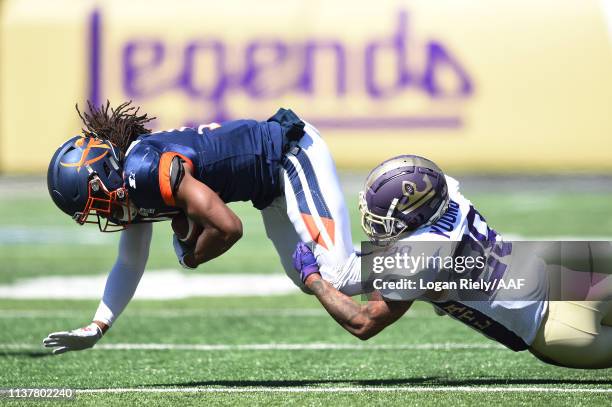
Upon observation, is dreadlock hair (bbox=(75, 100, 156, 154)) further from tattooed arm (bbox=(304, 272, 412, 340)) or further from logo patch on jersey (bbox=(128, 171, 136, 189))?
tattooed arm (bbox=(304, 272, 412, 340))

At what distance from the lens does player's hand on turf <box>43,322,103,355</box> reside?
4152 millimetres

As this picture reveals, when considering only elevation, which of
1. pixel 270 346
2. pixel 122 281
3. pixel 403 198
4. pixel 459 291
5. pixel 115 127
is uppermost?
pixel 115 127

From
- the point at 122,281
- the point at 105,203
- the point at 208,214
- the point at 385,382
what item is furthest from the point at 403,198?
the point at 122,281

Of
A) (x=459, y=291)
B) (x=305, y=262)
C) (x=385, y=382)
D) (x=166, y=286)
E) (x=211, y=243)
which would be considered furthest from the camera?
(x=166, y=286)

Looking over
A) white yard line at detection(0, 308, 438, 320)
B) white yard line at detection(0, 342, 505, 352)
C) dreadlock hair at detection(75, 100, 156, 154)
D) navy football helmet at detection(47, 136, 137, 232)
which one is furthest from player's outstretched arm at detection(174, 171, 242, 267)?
white yard line at detection(0, 308, 438, 320)

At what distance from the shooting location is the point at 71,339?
4.19 metres

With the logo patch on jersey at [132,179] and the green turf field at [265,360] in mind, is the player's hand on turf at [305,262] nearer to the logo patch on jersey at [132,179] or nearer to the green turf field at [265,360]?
the green turf field at [265,360]

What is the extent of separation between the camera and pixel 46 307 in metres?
6.80

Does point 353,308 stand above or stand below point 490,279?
below

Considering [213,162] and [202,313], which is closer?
[213,162]

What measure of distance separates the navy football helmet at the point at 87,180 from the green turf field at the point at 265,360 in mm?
693

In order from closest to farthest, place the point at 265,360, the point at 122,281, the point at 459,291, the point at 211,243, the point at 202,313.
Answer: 1. the point at 459,291
2. the point at 211,243
3. the point at 122,281
4. the point at 265,360
5. the point at 202,313

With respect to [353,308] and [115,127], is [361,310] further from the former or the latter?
[115,127]

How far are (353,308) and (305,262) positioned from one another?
0.27 meters
